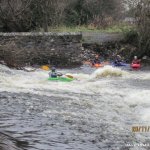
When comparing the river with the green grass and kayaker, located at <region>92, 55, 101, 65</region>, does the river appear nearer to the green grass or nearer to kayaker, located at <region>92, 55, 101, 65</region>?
kayaker, located at <region>92, 55, 101, 65</region>

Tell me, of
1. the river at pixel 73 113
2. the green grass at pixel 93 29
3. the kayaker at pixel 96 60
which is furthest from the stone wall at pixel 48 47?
the green grass at pixel 93 29

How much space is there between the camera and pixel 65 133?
26.4 feet

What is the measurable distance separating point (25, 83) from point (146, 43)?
1141 centimetres

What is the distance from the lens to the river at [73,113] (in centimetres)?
761

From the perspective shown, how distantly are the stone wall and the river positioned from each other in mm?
5161

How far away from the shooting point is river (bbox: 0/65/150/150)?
7605mm

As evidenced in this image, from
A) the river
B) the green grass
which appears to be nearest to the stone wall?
the river

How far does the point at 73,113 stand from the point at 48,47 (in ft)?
39.5

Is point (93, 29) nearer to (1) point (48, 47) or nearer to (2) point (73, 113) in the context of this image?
(1) point (48, 47)

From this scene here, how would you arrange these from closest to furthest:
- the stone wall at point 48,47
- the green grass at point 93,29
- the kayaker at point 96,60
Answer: the stone wall at point 48,47, the kayaker at point 96,60, the green grass at point 93,29

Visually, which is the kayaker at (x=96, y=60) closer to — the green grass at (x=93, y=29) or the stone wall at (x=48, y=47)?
the stone wall at (x=48, y=47)

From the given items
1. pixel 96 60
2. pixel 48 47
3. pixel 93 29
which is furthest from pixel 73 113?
pixel 93 29

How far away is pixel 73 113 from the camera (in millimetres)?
9578

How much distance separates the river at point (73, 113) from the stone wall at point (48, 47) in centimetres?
516
